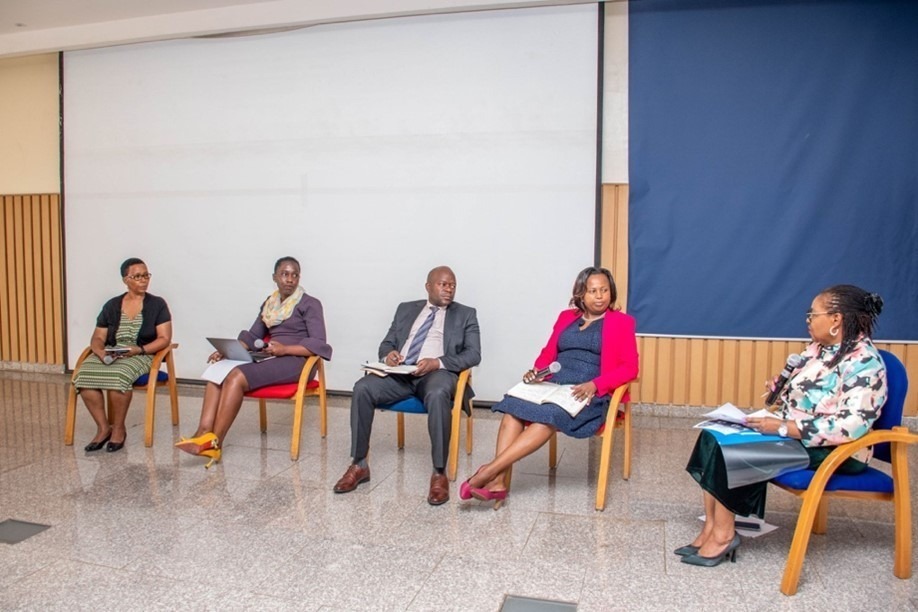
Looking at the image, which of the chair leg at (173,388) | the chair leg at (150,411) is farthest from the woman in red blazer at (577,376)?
the chair leg at (173,388)

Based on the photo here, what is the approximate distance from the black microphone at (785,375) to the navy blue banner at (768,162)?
2143mm

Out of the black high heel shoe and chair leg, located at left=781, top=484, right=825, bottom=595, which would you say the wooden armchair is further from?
the black high heel shoe

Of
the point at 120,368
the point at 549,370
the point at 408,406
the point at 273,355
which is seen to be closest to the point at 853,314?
the point at 549,370

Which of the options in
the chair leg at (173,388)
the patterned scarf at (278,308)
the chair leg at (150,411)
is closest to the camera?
the chair leg at (150,411)

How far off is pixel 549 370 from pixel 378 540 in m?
1.26

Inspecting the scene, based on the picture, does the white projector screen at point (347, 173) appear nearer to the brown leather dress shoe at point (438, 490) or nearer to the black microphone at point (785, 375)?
the brown leather dress shoe at point (438, 490)

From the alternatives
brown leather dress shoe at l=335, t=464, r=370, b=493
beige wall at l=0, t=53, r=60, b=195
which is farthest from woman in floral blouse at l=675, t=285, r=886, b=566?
beige wall at l=0, t=53, r=60, b=195

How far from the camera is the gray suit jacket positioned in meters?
4.14

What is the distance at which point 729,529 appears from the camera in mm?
2828

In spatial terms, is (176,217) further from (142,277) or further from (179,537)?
(179,537)

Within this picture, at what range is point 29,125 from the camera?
702cm

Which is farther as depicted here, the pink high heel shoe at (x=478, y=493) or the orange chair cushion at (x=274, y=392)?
the orange chair cushion at (x=274, y=392)

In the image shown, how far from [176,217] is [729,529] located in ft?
17.6

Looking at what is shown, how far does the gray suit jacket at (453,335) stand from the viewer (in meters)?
4.14
